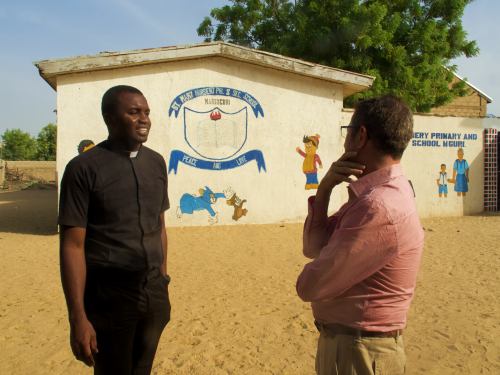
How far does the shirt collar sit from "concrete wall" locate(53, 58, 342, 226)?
8.13 m

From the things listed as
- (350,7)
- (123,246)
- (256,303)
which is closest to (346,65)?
(350,7)

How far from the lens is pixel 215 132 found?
9781 millimetres

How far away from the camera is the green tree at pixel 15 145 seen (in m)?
52.9

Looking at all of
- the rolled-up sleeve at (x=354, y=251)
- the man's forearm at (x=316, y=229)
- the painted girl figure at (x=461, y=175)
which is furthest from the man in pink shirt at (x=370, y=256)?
the painted girl figure at (x=461, y=175)

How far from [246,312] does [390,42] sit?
14.4 meters

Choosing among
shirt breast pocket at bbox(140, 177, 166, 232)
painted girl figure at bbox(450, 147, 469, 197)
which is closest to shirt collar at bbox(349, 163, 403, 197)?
shirt breast pocket at bbox(140, 177, 166, 232)

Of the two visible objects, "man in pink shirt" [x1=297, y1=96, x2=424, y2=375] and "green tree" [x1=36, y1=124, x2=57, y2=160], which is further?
"green tree" [x1=36, y1=124, x2=57, y2=160]

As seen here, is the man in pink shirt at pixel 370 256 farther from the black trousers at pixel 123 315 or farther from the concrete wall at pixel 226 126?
the concrete wall at pixel 226 126

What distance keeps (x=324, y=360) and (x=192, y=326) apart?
2718 millimetres

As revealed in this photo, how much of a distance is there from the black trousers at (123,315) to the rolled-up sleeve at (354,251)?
3.05 feet

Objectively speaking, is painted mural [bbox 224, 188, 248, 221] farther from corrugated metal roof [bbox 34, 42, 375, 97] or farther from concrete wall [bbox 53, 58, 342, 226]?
corrugated metal roof [bbox 34, 42, 375, 97]

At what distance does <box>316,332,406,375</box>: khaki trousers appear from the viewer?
5.36 ft

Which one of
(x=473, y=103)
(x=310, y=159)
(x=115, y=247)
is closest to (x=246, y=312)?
(x=115, y=247)

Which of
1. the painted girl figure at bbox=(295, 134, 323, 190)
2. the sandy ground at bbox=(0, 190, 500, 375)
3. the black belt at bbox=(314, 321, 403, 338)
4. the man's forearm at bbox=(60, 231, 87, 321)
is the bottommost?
the sandy ground at bbox=(0, 190, 500, 375)
